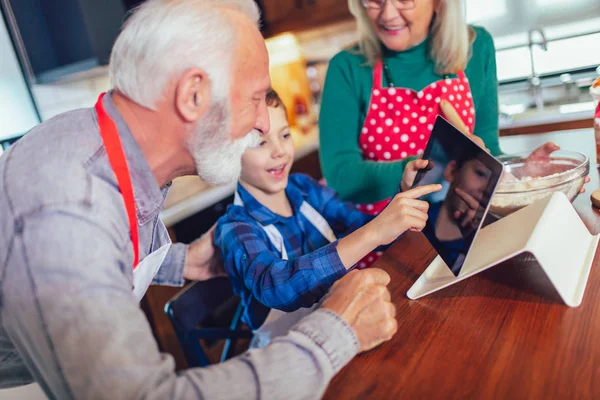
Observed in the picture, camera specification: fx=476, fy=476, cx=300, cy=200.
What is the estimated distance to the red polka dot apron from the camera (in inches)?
52.7

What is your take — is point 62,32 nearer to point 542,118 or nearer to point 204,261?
point 204,261

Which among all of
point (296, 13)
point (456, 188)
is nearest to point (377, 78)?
point (456, 188)

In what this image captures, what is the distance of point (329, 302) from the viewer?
0.62 m

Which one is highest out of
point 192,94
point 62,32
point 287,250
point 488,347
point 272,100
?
point 62,32

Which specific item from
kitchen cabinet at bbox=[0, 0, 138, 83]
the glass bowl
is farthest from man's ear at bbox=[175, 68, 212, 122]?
kitchen cabinet at bbox=[0, 0, 138, 83]

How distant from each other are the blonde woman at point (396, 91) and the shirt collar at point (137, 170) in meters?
0.68

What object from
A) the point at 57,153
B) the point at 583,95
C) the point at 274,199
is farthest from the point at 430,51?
the point at 583,95

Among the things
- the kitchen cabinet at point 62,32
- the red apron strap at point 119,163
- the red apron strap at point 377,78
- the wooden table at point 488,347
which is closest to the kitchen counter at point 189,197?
the kitchen cabinet at point 62,32

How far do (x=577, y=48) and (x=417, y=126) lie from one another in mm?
1740

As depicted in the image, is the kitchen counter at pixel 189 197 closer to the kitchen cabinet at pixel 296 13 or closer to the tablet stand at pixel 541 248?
the kitchen cabinet at pixel 296 13

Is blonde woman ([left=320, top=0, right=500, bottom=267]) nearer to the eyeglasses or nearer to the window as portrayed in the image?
the eyeglasses

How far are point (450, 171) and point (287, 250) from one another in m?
0.48

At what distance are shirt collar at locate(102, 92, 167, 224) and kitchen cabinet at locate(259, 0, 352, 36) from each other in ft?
7.13

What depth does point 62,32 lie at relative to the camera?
1.99 m
